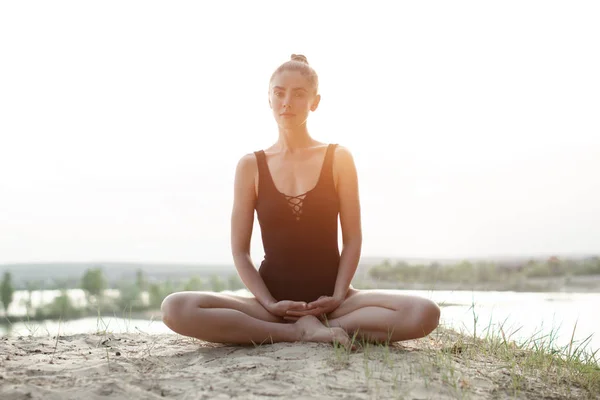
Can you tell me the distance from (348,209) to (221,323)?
1.24 metres

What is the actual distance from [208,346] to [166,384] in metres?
1.18

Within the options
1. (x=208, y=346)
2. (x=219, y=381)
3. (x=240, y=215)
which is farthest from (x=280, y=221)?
(x=219, y=381)

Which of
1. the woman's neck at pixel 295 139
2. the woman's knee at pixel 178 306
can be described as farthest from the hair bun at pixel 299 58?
the woman's knee at pixel 178 306

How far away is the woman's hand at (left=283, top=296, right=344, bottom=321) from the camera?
4113 mm

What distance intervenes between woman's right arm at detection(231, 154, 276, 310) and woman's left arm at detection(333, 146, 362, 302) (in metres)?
0.63

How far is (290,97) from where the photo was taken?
4.36 meters

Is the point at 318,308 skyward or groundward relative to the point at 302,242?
groundward

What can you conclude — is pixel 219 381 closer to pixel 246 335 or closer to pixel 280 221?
pixel 246 335

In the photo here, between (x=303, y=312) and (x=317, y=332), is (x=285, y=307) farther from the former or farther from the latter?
(x=317, y=332)

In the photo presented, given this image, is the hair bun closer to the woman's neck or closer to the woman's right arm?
the woman's neck

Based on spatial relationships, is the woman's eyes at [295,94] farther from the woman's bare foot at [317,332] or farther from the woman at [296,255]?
the woman's bare foot at [317,332]

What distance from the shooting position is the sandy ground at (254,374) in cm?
301

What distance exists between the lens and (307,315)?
13.6 feet

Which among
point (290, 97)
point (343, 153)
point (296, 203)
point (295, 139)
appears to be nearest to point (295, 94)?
point (290, 97)
